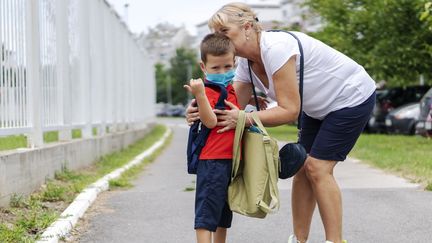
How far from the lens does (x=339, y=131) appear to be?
14.3 ft

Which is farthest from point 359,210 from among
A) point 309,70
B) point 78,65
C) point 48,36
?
point 78,65

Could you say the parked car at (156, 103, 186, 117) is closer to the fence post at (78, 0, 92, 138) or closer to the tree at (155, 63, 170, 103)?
the tree at (155, 63, 170, 103)

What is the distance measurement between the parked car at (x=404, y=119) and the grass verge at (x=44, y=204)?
517 inches

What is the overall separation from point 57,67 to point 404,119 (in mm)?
15119

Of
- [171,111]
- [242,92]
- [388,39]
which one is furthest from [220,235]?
[171,111]

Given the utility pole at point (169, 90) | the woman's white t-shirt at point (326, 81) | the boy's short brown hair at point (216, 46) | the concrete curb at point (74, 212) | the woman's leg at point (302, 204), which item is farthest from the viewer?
the utility pole at point (169, 90)

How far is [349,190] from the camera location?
7898 millimetres

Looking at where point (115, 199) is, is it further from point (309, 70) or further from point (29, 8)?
point (309, 70)

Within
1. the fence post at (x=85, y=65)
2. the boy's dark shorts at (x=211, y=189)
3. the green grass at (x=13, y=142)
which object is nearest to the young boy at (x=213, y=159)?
the boy's dark shorts at (x=211, y=189)

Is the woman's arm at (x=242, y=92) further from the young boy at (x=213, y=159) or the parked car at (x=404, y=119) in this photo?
the parked car at (x=404, y=119)

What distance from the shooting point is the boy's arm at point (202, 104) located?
3734mm

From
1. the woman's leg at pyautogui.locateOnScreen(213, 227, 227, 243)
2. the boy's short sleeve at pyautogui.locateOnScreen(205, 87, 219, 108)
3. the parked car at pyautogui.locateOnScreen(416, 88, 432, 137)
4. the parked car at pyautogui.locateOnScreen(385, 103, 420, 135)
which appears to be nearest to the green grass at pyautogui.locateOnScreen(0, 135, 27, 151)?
the woman's leg at pyautogui.locateOnScreen(213, 227, 227, 243)

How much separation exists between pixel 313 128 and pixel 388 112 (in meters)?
20.7

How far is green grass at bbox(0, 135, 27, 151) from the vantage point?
23.7 ft
